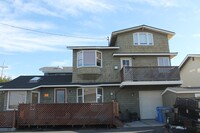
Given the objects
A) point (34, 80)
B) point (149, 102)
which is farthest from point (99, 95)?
point (34, 80)

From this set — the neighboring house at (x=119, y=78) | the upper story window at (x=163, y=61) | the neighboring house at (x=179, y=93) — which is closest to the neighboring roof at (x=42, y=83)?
the neighboring house at (x=119, y=78)

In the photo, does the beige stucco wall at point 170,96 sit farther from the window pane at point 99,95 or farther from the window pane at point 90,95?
the window pane at point 90,95

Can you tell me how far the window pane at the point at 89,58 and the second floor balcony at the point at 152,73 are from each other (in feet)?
11.0

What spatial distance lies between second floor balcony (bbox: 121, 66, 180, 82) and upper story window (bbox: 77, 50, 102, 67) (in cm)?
309

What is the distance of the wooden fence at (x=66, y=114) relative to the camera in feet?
49.6

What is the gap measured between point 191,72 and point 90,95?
10941 millimetres

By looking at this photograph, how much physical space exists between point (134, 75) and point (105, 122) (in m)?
5.71

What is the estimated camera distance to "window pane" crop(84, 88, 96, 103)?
20.5 m

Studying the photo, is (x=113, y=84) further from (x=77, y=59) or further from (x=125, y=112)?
(x=77, y=59)

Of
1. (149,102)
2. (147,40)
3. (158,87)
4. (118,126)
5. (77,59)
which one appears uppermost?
(147,40)

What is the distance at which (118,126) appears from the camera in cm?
1552

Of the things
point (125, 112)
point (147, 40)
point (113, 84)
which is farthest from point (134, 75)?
point (147, 40)

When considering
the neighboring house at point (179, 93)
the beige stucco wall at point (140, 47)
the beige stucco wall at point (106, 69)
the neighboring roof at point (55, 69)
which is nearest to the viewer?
the neighboring house at point (179, 93)

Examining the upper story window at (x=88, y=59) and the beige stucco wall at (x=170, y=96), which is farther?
the upper story window at (x=88, y=59)
